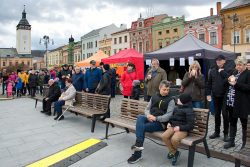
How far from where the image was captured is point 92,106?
25.7 ft

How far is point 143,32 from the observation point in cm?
4572

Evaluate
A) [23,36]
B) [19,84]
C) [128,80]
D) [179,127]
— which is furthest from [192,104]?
[23,36]

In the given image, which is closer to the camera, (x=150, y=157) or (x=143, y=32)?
(x=150, y=157)

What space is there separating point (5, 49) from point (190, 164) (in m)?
131

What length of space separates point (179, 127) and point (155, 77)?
267cm

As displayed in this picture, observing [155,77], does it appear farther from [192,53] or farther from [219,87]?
[192,53]

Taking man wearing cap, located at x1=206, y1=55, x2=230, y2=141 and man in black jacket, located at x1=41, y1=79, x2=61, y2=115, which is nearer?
man wearing cap, located at x1=206, y1=55, x2=230, y2=141

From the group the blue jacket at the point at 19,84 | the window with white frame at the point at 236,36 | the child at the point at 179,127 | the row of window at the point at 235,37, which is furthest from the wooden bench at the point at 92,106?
the window with white frame at the point at 236,36

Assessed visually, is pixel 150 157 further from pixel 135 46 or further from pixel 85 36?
pixel 85 36

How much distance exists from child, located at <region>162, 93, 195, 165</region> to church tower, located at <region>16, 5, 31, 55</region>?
116958mm

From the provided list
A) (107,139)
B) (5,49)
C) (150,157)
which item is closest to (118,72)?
(107,139)

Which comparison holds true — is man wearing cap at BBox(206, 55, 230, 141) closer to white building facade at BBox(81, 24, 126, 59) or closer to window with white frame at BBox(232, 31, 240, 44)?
window with white frame at BBox(232, 31, 240, 44)

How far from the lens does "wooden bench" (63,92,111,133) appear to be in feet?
22.8

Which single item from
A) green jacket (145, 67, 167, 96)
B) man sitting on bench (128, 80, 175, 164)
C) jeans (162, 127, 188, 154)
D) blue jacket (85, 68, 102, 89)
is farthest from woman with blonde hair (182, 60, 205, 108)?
blue jacket (85, 68, 102, 89)
